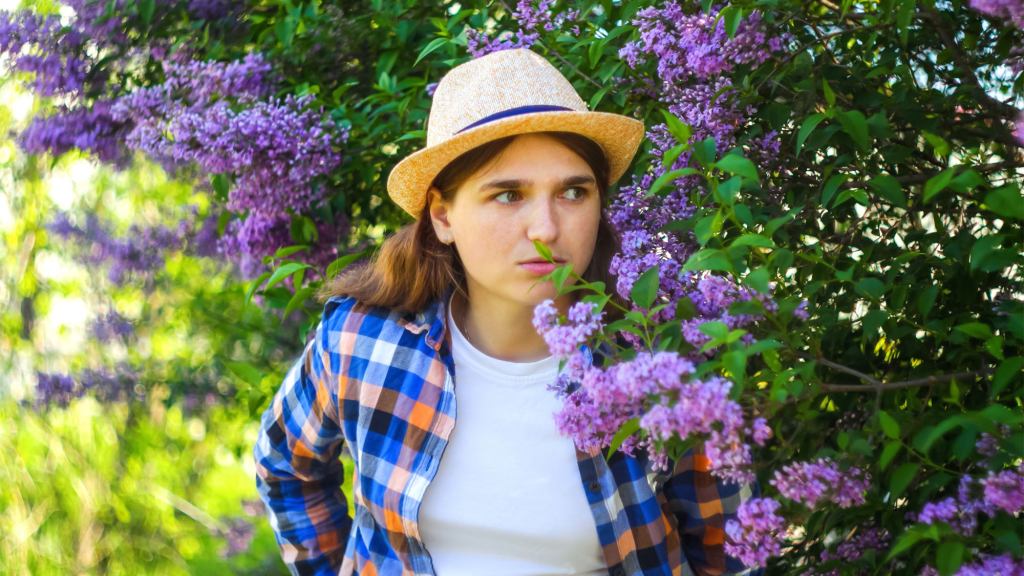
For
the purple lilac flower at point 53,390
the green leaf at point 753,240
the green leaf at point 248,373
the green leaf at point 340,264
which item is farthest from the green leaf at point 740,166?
the purple lilac flower at point 53,390

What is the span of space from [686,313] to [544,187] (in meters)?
0.52

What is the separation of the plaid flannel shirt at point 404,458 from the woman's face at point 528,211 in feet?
0.62

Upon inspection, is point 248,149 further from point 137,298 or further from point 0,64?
point 137,298

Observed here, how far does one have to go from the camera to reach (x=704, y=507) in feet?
7.18

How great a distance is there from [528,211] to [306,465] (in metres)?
0.89

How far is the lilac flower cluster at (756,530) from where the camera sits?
1.57m

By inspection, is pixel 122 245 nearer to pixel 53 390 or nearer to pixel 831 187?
pixel 53 390

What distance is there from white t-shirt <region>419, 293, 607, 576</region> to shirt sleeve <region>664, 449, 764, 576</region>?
205 mm

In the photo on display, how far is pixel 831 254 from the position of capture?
2.10 metres

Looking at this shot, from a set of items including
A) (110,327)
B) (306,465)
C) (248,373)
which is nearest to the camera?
(306,465)

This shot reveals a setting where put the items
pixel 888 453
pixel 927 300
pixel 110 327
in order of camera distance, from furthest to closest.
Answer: pixel 110 327, pixel 927 300, pixel 888 453

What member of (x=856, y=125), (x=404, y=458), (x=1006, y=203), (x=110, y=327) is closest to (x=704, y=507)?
(x=404, y=458)

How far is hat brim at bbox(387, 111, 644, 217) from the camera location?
2.00 metres

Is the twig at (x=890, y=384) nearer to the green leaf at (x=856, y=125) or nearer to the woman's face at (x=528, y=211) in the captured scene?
the green leaf at (x=856, y=125)
